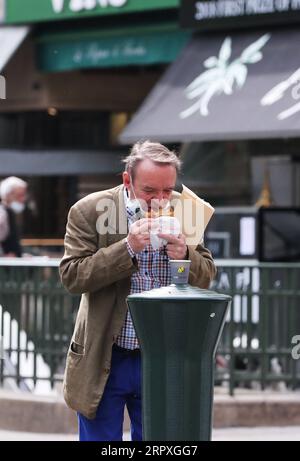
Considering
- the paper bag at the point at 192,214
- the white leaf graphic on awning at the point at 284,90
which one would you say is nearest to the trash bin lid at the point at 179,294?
the paper bag at the point at 192,214

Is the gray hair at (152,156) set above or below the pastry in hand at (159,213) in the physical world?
above

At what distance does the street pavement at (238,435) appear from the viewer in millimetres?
8406

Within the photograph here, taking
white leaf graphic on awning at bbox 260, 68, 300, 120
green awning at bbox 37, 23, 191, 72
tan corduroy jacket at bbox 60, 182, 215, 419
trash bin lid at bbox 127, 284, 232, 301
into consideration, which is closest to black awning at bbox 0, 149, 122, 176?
green awning at bbox 37, 23, 191, 72

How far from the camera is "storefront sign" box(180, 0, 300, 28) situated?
12.4 meters

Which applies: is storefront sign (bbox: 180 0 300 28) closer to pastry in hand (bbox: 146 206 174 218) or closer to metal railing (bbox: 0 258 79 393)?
metal railing (bbox: 0 258 79 393)

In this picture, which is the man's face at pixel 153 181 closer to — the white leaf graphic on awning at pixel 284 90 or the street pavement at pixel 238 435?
the street pavement at pixel 238 435

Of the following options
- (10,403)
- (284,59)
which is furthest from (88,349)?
(284,59)

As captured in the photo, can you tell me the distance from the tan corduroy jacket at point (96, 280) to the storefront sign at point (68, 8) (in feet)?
29.2

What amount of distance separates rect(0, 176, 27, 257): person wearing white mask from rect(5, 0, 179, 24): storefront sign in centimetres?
315

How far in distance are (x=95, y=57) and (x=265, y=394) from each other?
658 centimetres

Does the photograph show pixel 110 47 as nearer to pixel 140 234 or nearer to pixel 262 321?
pixel 262 321

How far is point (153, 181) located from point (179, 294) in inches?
18.2

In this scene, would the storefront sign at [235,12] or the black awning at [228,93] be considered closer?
the black awning at [228,93]

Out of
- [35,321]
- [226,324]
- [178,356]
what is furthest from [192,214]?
[35,321]
